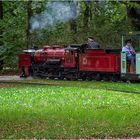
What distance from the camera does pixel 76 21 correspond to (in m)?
38.8

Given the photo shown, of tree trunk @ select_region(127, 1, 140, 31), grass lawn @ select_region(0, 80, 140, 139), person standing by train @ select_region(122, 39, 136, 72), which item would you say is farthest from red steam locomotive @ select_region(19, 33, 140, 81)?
grass lawn @ select_region(0, 80, 140, 139)

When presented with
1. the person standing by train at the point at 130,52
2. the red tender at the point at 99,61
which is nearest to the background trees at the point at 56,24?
the red tender at the point at 99,61

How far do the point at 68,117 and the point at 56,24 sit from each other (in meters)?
28.4

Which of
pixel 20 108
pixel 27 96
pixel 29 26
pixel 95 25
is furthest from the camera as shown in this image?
pixel 29 26

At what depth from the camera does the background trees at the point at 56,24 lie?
30434 mm

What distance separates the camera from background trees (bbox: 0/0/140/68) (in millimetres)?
30434

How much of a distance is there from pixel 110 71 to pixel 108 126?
13516 millimetres

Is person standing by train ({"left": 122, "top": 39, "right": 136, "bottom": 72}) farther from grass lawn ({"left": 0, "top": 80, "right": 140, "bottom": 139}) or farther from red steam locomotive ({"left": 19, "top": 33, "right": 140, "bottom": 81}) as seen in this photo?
grass lawn ({"left": 0, "top": 80, "right": 140, "bottom": 139})

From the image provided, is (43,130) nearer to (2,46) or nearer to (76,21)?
(2,46)

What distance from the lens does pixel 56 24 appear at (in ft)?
129

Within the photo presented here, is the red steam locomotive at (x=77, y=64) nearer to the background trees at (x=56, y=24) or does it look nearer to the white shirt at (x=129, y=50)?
the white shirt at (x=129, y=50)

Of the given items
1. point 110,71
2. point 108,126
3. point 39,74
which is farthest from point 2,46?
point 108,126

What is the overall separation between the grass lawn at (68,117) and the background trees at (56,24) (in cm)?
1322

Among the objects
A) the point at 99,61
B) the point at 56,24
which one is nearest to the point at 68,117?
the point at 99,61
